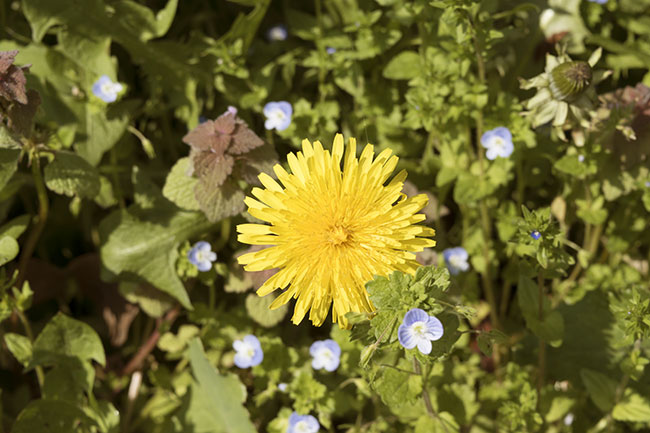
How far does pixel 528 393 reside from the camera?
2150mm

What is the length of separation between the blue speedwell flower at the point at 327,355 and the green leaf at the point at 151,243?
56 cm

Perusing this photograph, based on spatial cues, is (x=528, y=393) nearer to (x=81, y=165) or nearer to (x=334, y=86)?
(x=334, y=86)

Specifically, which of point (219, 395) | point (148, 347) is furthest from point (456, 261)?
point (148, 347)

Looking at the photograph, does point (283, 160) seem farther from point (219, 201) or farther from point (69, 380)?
point (69, 380)

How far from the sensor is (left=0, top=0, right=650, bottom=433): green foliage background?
2170 mm

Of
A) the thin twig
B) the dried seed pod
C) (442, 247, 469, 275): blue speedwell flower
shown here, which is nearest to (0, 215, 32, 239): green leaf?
the thin twig

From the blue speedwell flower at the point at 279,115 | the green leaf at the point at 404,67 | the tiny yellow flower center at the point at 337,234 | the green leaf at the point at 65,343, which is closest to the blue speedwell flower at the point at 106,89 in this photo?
the blue speedwell flower at the point at 279,115

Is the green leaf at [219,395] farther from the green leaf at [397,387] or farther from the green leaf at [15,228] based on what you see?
the green leaf at [15,228]

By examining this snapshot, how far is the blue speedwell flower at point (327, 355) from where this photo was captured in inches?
86.2

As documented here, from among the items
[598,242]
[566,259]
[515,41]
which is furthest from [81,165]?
[598,242]

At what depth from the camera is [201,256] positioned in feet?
7.75

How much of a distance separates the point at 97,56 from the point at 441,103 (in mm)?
1441

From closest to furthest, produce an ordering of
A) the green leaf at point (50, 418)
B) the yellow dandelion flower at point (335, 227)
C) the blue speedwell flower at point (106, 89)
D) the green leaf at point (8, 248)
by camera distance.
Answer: the yellow dandelion flower at point (335, 227) < the green leaf at point (8, 248) < the green leaf at point (50, 418) < the blue speedwell flower at point (106, 89)

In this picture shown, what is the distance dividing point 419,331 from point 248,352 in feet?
3.15
